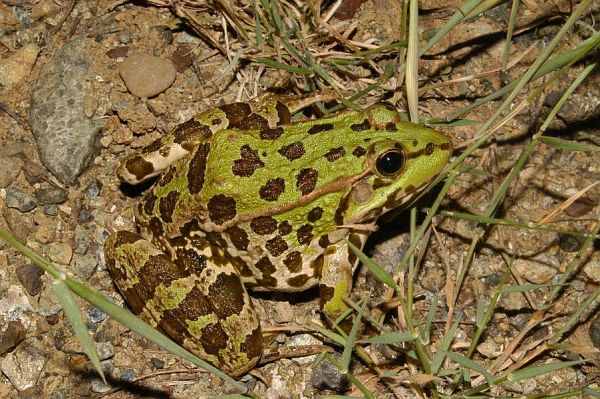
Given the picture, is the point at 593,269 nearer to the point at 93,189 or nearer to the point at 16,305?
the point at 93,189

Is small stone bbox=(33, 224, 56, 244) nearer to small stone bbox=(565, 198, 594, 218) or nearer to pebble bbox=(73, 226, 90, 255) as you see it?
pebble bbox=(73, 226, 90, 255)

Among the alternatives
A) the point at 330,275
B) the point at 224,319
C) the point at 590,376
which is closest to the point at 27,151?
the point at 224,319

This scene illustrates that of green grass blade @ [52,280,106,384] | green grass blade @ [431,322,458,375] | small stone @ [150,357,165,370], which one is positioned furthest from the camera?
small stone @ [150,357,165,370]

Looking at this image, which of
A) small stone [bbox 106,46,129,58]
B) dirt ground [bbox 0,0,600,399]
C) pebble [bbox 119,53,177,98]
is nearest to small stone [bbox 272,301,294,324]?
dirt ground [bbox 0,0,600,399]

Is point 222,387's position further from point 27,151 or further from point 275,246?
point 27,151

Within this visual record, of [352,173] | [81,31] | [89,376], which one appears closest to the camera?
[352,173]

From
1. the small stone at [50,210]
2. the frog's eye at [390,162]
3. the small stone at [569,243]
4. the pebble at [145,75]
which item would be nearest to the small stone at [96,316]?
the small stone at [50,210]

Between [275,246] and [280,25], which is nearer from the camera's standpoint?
[275,246]

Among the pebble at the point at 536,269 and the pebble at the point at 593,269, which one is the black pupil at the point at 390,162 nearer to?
the pebble at the point at 536,269
